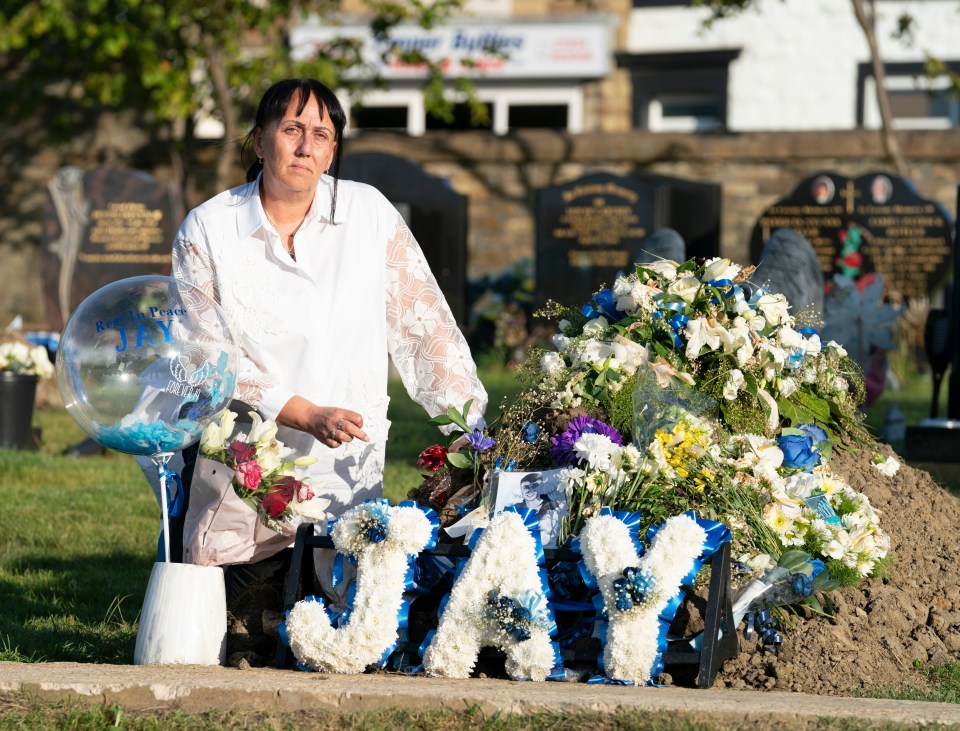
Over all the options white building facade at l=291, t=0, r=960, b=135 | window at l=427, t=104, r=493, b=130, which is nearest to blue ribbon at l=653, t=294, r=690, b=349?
white building facade at l=291, t=0, r=960, b=135

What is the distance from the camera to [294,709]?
3123 mm

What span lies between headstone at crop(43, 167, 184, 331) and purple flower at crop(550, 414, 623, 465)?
930 cm

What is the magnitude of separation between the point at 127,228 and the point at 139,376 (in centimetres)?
987

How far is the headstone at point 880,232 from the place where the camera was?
493 inches

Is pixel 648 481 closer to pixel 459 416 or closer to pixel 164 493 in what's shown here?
pixel 459 416

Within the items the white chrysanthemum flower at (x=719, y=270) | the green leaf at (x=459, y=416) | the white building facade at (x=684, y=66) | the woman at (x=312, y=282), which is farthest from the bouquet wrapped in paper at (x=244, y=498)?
the white building facade at (x=684, y=66)

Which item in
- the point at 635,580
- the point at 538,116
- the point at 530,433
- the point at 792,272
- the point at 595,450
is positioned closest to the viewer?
the point at 635,580

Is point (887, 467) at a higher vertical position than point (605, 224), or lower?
lower

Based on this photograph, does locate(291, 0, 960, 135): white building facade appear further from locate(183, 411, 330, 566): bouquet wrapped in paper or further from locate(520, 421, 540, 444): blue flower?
locate(183, 411, 330, 566): bouquet wrapped in paper

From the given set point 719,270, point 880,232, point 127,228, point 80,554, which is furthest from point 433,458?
point 127,228

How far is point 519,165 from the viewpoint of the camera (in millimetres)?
15078

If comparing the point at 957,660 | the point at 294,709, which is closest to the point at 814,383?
the point at 957,660

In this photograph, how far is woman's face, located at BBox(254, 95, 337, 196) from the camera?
12.4 ft

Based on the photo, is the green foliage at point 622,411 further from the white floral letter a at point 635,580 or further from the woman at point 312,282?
the white floral letter a at point 635,580
